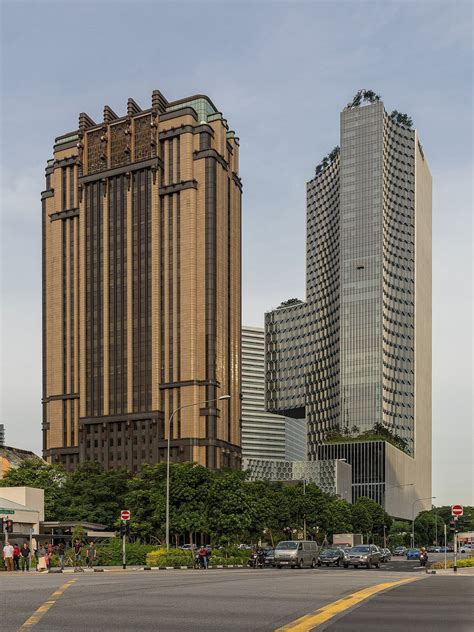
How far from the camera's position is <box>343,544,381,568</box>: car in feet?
203

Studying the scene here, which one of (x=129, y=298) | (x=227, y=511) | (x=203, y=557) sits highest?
(x=129, y=298)

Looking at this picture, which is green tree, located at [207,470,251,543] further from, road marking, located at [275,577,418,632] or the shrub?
road marking, located at [275,577,418,632]

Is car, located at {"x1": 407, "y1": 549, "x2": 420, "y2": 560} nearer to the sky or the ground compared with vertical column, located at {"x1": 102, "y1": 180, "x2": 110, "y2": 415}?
nearer to the ground

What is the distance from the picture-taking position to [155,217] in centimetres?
17638

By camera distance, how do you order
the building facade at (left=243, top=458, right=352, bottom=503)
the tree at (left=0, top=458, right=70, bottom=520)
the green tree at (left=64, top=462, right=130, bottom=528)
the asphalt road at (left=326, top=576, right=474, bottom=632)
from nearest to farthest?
the asphalt road at (left=326, top=576, right=474, bottom=632) < the tree at (left=0, top=458, right=70, bottom=520) < the green tree at (left=64, top=462, right=130, bottom=528) < the building facade at (left=243, top=458, right=352, bottom=503)

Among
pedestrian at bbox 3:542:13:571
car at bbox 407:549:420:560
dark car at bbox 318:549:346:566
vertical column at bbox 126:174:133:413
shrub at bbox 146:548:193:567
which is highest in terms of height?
vertical column at bbox 126:174:133:413

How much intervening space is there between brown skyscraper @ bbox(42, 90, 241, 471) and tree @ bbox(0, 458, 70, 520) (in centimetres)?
4816

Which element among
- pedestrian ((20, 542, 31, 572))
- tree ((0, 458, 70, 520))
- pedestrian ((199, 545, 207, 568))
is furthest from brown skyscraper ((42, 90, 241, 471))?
pedestrian ((20, 542, 31, 572))

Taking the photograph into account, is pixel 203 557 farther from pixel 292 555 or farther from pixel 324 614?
pixel 324 614

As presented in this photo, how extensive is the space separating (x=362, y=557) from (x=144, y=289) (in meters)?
119

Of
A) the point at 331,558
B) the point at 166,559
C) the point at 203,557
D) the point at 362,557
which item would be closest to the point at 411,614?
the point at 203,557

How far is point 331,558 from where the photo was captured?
2665 inches

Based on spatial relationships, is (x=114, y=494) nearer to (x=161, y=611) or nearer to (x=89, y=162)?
(x=89, y=162)

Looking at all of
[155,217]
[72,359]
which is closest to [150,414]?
[72,359]
